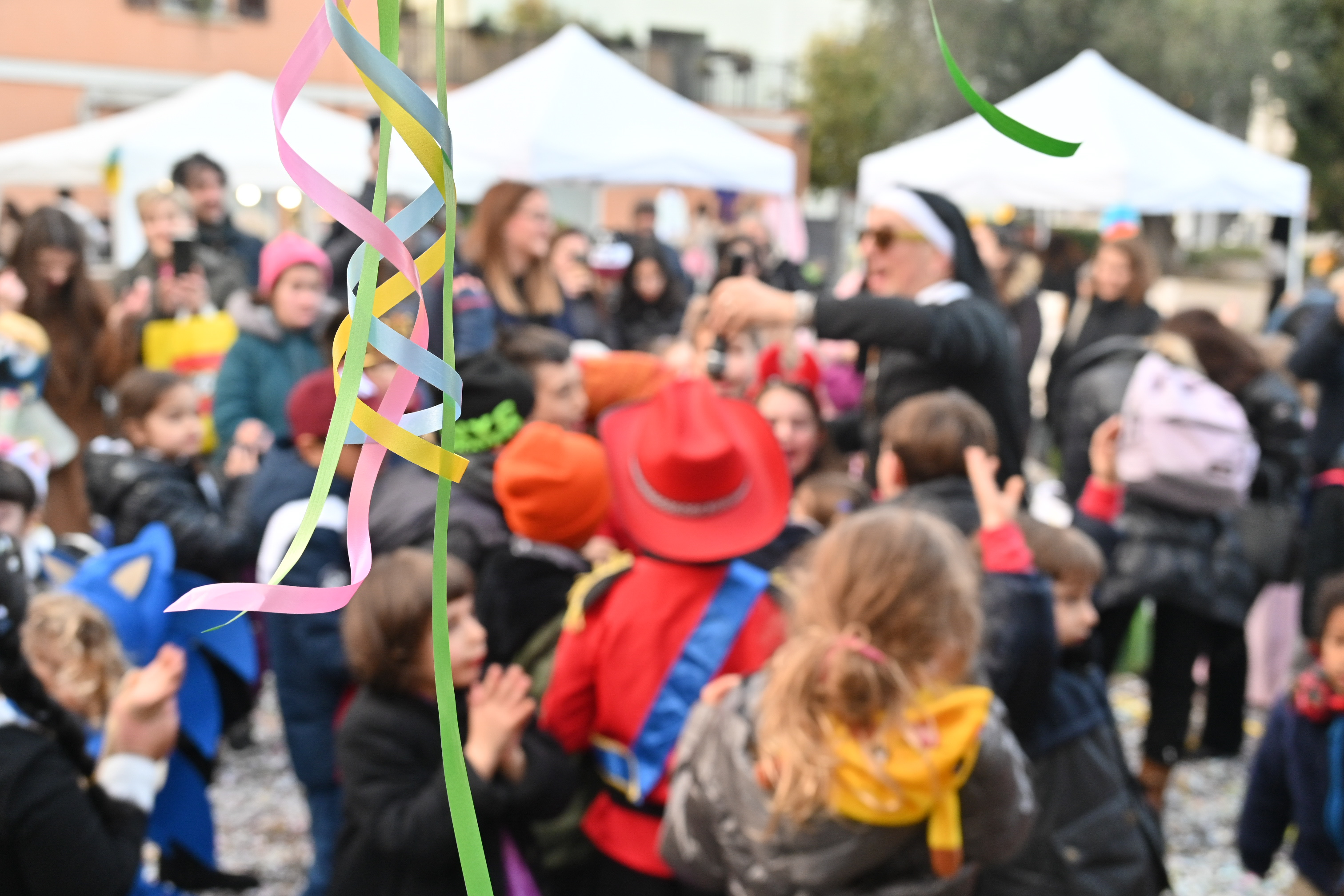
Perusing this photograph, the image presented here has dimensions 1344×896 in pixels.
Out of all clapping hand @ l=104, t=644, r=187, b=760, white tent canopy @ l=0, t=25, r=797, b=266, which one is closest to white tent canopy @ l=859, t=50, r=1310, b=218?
white tent canopy @ l=0, t=25, r=797, b=266

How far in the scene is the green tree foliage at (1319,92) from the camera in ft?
56.9

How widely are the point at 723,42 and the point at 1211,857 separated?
26853 millimetres

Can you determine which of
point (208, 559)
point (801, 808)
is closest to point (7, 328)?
point (208, 559)

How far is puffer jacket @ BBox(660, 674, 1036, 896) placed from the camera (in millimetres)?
1522

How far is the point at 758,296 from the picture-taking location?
84.9 inches

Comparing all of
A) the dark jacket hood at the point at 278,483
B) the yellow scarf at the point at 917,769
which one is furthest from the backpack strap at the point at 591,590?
the dark jacket hood at the point at 278,483

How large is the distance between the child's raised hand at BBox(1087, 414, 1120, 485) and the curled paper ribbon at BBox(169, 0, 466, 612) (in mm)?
2856

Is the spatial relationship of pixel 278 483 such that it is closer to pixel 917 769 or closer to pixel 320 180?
pixel 917 769

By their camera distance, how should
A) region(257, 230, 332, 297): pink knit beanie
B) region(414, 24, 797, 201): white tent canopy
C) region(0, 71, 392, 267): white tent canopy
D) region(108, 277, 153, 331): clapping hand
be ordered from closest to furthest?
region(257, 230, 332, 297): pink knit beanie, region(108, 277, 153, 331): clapping hand, region(414, 24, 797, 201): white tent canopy, region(0, 71, 392, 267): white tent canopy

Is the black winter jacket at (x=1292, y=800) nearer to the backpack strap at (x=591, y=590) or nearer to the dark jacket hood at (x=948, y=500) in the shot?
the dark jacket hood at (x=948, y=500)

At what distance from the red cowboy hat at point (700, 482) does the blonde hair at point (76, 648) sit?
864 millimetres

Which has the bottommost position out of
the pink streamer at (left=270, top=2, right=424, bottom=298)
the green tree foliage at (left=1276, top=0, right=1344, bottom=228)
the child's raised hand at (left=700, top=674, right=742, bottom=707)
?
the child's raised hand at (left=700, top=674, right=742, bottom=707)

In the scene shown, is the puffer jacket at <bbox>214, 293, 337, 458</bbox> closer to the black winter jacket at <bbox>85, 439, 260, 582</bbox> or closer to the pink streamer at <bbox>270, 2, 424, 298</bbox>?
the black winter jacket at <bbox>85, 439, 260, 582</bbox>

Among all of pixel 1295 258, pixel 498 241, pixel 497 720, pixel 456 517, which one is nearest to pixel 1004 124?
pixel 497 720
